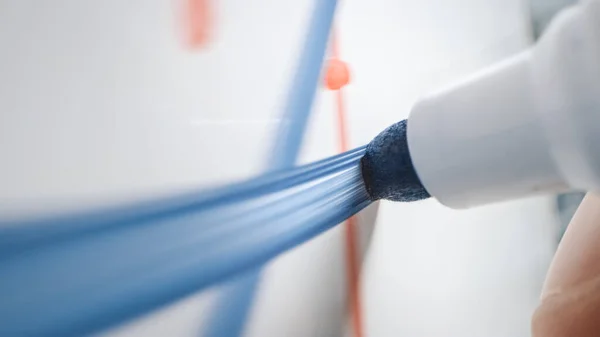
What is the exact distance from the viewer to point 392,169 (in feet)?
0.74

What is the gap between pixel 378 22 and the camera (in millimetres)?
322

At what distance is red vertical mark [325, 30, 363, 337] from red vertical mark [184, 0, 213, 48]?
0.26 feet

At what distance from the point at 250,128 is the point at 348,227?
0.08 meters

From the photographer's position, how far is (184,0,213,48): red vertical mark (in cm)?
21

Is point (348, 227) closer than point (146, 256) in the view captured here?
No

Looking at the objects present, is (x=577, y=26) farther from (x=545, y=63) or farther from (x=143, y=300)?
(x=143, y=300)

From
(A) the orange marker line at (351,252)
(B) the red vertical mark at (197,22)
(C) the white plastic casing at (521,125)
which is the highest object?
(B) the red vertical mark at (197,22)

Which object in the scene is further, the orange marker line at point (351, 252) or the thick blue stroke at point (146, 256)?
the orange marker line at point (351, 252)

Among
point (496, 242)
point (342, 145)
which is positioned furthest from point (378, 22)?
point (496, 242)

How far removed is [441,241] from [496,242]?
3.3 inches

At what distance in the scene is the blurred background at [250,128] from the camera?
0.16 meters

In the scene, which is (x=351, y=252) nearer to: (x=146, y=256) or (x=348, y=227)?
(x=348, y=227)

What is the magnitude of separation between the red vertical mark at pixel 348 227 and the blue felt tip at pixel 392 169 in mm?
42

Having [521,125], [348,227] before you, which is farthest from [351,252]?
[521,125]
